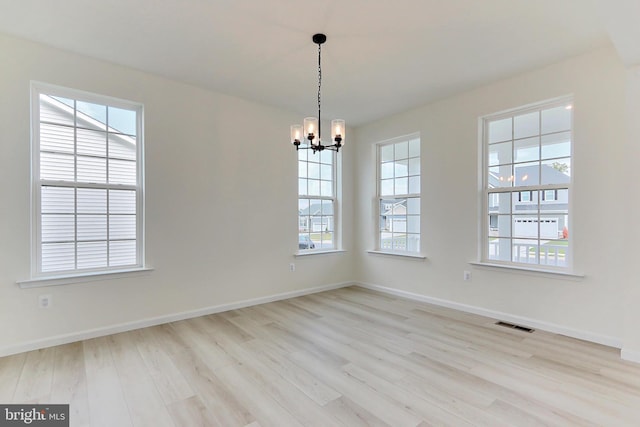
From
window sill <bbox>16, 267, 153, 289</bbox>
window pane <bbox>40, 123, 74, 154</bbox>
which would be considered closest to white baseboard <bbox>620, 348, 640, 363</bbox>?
window sill <bbox>16, 267, 153, 289</bbox>

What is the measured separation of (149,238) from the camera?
3537 mm

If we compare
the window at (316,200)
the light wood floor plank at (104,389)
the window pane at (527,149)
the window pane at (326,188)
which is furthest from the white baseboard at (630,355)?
the window pane at (326,188)

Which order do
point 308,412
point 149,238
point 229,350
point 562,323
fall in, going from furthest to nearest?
point 149,238
point 562,323
point 229,350
point 308,412

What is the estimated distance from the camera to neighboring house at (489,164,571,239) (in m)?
3.33

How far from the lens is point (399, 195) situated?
502cm

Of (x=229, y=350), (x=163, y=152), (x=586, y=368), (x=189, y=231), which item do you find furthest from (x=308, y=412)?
(x=163, y=152)

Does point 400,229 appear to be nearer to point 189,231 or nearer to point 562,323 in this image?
point 562,323

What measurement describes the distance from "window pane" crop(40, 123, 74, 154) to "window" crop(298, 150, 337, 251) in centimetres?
288

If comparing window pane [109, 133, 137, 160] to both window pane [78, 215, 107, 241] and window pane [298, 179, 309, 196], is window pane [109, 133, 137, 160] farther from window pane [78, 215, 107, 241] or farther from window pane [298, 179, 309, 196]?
window pane [298, 179, 309, 196]

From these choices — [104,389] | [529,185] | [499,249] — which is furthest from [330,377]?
[529,185]

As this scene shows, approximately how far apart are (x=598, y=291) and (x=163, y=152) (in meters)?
4.84

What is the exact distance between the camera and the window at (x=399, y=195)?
4797 mm

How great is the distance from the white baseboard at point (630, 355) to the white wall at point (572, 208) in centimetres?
20

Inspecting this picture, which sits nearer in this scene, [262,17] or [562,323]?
[262,17]
